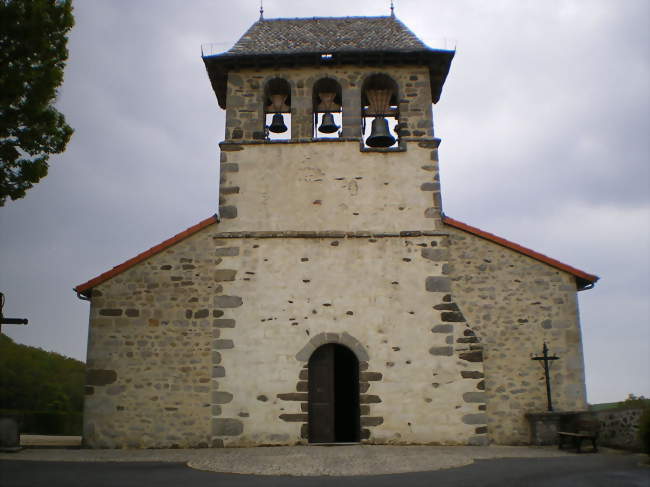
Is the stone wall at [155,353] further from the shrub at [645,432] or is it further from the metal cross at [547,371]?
the shrub at [645,432]

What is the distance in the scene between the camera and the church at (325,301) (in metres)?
11.6

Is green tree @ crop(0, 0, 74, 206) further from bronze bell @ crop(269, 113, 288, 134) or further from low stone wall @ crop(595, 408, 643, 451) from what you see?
low stone wall @ crop(595, 408, 643, 451)

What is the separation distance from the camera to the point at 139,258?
40.0 ft

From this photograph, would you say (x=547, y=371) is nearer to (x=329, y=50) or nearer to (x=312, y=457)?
(x=312, y=457)

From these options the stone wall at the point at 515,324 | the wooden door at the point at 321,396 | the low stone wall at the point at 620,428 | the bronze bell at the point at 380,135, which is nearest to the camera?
the low stone wall at the point at 620,428

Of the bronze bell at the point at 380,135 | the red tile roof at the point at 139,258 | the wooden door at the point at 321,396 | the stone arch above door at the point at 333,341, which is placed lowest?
the wooden door at the point at 321,396

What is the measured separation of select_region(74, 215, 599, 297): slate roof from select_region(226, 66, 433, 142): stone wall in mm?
2016

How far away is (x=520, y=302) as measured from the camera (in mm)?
12383

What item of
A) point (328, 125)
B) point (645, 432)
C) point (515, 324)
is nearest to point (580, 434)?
point (645, 432)

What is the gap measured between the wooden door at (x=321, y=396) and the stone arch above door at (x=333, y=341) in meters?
0.18

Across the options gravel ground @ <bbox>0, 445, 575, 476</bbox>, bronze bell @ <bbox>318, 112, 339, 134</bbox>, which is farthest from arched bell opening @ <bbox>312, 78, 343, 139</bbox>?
gravel ground @ <bbox>0, 445, 575, 476</bbox>

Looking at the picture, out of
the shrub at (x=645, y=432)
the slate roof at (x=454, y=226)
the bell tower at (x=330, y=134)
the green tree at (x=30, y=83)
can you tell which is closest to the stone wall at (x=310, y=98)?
the bell tower at (x=330, y=134)

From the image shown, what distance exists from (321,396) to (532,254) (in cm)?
511

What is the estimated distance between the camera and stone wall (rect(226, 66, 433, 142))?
13125 mm
